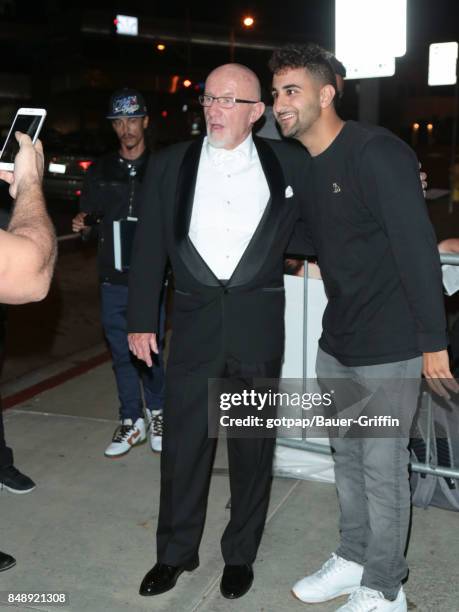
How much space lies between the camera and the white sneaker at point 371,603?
9.97 ft

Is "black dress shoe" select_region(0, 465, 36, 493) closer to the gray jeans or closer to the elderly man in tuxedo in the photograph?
the elderly man in tuxedo

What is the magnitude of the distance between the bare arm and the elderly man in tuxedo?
1086mm

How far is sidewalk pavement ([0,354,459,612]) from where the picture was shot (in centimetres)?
326

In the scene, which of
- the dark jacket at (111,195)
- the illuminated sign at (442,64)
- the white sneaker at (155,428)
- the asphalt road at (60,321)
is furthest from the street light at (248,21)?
the white sneaker at (155,428)

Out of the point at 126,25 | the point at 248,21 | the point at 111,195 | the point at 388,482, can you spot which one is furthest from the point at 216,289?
the point at 248,21

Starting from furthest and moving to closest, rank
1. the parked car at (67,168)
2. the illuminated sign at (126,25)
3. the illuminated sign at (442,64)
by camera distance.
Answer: the illuminated sign at (126,25) → the parked car at (67,168) → the illuminated sign at (442,64)

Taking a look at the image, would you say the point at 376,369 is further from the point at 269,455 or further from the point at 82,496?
Answer: the point at 82,496

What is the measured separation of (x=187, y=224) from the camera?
10.7ft

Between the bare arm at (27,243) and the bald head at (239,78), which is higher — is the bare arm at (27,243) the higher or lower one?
the lower one

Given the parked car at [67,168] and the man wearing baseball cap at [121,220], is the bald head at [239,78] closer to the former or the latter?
the man wearing baseball cap at [121,220]

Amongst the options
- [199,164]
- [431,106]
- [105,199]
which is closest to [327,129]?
[199,164]

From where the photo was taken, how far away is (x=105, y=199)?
4.79 metres

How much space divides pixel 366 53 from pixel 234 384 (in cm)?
306

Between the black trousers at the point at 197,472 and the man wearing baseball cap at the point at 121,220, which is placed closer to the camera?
the black trousers at the point at 197,472
